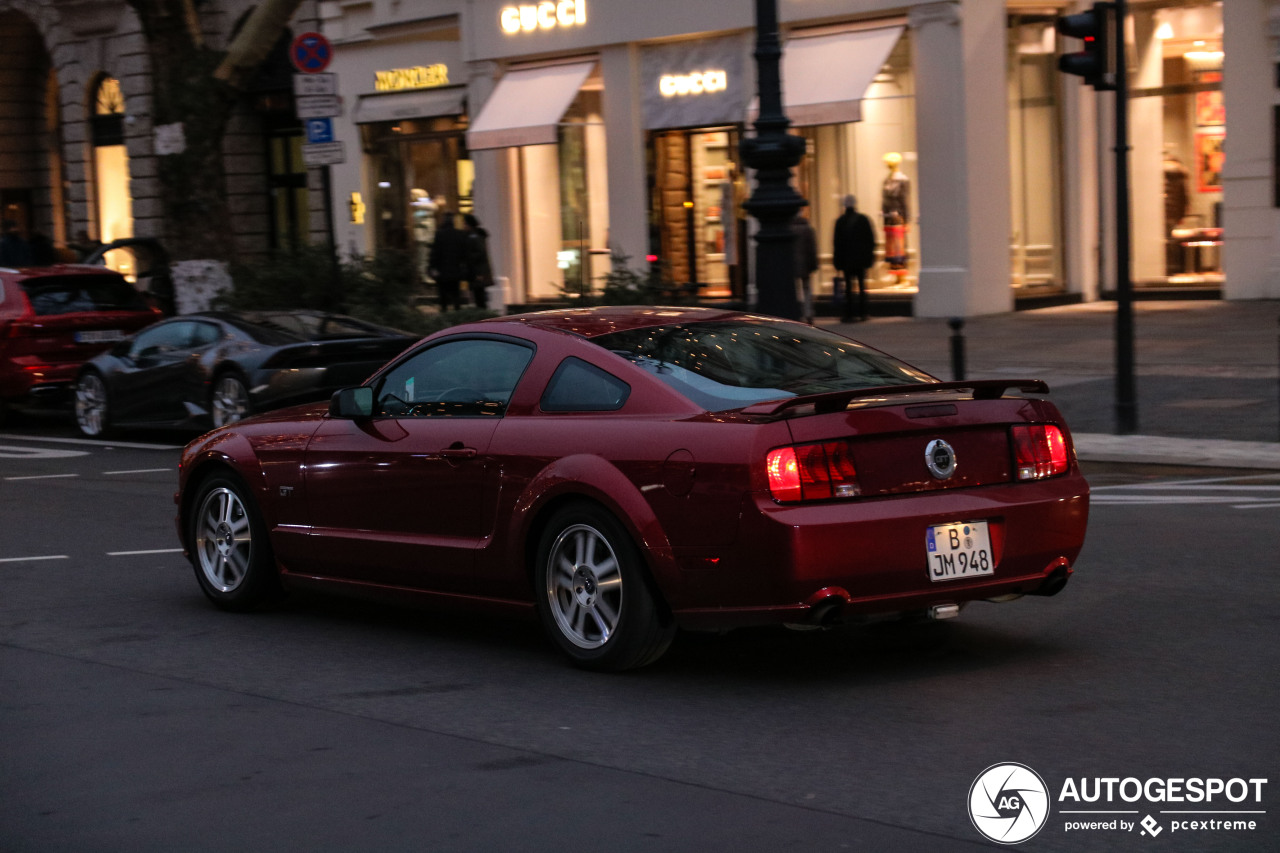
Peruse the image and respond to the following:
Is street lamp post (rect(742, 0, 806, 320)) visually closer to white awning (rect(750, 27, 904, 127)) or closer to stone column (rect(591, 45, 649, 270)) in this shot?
white awning (rect(750, 27, 904, 127))

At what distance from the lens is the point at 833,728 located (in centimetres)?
569

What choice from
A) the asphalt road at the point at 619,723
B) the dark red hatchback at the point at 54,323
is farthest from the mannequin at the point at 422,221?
the asphalt road at the point at 619,723

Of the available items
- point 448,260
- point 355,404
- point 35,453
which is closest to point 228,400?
point 35,453

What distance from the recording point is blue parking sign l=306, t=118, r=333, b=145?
18062mm

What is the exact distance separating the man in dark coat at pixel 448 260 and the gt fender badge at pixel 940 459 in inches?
800

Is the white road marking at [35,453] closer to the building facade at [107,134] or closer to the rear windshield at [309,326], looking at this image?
the rear windshield at [309,326]

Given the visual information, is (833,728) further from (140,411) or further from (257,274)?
(257,274)

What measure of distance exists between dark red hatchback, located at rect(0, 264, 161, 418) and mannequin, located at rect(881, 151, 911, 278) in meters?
11.0

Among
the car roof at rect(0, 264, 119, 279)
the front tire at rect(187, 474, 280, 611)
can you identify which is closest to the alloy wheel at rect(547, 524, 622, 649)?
the front tire at rect(187, 474, 280, 611)

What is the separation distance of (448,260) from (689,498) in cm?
2060

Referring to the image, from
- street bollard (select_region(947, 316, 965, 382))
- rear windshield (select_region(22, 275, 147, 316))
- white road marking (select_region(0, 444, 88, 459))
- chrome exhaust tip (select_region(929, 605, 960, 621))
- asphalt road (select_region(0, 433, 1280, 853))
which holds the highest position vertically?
rear windshield (select_region(22, 275, 147, 316))

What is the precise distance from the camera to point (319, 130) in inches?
715

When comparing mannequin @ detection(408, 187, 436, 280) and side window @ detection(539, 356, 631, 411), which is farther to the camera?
mannequin @ detection(408, 187, 436, 280)

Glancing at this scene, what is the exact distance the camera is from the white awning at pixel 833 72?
24328mm
